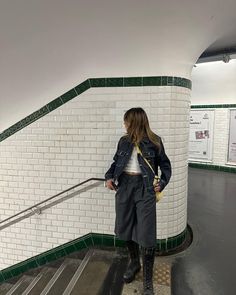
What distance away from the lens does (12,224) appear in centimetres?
357

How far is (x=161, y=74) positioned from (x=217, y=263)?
2350 mm

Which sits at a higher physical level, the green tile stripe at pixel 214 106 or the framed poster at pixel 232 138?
the green tile stripe at pixel 214 106

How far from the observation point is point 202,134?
7594 mm

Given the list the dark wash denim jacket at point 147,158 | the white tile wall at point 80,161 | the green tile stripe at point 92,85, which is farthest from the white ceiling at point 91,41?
the dark wash denim jacket at point 147,158

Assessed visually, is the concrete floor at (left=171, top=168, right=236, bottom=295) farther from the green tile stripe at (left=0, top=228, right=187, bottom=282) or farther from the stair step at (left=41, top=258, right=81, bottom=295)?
the stair step at (left=41, top=258, right=81, bottom=295)

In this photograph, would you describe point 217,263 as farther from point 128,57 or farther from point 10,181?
point 10,181

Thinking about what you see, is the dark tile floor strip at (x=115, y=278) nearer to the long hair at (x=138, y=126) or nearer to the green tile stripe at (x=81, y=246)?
the green tile stripe at (x=81, y=246)

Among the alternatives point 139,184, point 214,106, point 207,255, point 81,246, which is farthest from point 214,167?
point 139,184

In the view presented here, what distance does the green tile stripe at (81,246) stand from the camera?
10.3 feet

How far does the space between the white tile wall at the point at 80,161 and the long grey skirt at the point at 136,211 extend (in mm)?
974

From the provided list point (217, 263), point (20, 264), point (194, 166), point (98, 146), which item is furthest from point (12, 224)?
point (194, 166)

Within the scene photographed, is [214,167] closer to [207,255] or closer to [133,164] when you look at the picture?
[207,255]

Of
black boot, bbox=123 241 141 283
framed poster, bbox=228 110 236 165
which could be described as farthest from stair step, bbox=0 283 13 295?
framed poster, bbox=228 110 236 165

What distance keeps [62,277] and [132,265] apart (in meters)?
0.97
